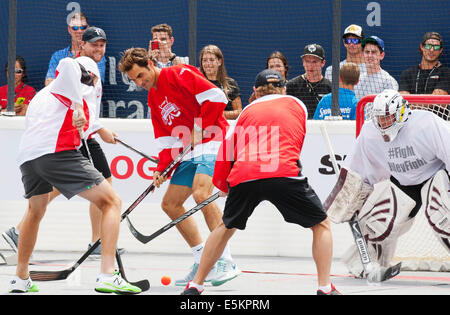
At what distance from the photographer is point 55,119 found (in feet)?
17.8

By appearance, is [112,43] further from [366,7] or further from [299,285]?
[299,285]

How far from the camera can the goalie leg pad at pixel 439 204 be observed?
20.3ft

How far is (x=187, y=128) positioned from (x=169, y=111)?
17 cm

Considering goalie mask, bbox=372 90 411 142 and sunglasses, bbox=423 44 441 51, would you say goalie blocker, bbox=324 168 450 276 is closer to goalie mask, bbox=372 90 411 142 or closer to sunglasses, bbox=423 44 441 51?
goalie mask, bbox=372 90 411 142

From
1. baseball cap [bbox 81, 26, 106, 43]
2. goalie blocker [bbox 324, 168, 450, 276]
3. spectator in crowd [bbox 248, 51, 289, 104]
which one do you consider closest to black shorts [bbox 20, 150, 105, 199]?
baseball cap [bbox 81, 26, 106, 43]

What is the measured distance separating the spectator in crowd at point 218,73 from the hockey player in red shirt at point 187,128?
77.2 inches

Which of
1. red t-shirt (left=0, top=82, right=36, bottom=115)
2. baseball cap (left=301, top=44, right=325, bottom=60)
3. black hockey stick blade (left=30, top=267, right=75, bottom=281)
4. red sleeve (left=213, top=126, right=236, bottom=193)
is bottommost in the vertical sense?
black hockey stick blade (left=30, top=267, right=75, bottom=281)

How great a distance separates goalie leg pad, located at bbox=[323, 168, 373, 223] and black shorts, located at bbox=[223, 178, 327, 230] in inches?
55.2

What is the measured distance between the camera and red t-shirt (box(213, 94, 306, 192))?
197 inches

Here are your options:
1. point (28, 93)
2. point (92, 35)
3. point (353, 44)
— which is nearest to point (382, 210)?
point (353, 44)

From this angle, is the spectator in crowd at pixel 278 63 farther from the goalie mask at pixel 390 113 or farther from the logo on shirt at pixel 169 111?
the logo on shirt at pixel 169 111

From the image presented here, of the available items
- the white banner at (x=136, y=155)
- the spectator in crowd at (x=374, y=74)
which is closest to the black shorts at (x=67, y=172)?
the white banner at (x=136, y=155)

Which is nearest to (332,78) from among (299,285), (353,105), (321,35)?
(353,105)

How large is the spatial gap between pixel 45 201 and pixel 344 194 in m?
2.15
